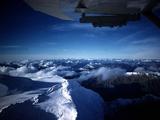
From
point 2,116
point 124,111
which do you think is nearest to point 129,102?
point 124,111

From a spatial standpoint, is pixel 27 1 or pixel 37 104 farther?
pixel 37 104

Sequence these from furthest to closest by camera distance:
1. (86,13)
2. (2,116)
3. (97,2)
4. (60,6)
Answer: (2,116) < (86,13) < (60,6) < (97,2)

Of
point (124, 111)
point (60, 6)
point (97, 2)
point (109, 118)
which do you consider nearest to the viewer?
point (97, 2)

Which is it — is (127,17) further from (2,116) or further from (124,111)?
(124,111)

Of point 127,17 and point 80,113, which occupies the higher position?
point 127,17

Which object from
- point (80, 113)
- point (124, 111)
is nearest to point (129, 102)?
point (124, 111)

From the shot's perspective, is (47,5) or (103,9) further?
(103,9)

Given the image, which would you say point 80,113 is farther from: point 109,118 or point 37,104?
point 37,104

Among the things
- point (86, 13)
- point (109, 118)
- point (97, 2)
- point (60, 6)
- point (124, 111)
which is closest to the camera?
point (97, 2)

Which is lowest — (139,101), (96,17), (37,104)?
(139,101)
